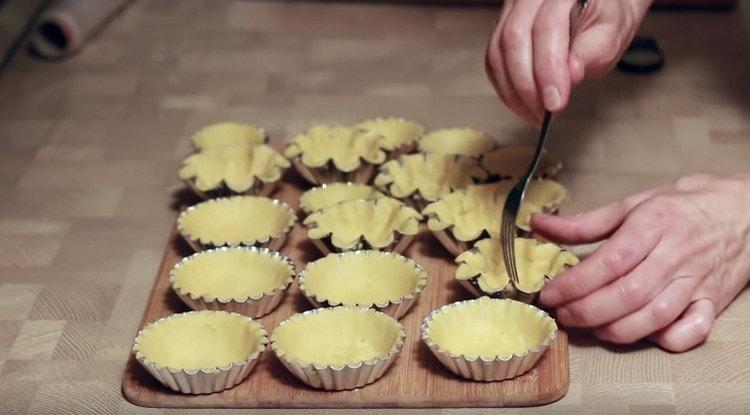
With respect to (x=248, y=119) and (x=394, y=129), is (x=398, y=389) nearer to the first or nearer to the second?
(x=394, y=129)

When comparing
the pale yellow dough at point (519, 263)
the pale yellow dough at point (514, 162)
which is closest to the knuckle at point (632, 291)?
the pale yellow dough at point (519, 263)

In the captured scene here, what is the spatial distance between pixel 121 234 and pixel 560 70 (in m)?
0.58

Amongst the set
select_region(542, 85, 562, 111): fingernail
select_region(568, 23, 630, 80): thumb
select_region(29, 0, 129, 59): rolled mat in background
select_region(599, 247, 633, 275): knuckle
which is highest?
select_region(542, 85, 562, 111): fingernail

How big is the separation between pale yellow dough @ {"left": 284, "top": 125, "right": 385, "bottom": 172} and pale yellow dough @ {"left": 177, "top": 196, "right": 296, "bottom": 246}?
0.35 ft

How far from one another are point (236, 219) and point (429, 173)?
241 mm

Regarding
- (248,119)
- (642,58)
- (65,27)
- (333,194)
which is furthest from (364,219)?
(65,27)

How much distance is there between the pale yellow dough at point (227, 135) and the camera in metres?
1.68

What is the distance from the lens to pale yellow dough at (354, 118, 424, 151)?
165 cm

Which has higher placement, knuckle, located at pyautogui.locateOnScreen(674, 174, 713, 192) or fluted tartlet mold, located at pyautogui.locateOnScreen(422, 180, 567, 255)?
knuckle, located at pyautogui.locateOnScreen(674, 174, 713, 192)

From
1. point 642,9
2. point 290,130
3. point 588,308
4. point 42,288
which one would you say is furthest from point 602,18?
point 42,288

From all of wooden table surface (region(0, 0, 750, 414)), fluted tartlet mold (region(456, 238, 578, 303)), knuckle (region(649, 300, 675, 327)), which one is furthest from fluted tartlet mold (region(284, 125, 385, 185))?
knuckle (region(649, 300, 675, 327))

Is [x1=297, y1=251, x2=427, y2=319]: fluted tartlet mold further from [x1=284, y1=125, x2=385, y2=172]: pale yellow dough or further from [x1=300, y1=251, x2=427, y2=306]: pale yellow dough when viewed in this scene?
[x1=284, y1=125, x2=385, y2=172]: pale yellow dough

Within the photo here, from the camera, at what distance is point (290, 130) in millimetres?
1757

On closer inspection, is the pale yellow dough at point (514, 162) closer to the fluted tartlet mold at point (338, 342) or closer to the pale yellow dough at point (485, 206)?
the pale yellow dough at point (485, 206)
